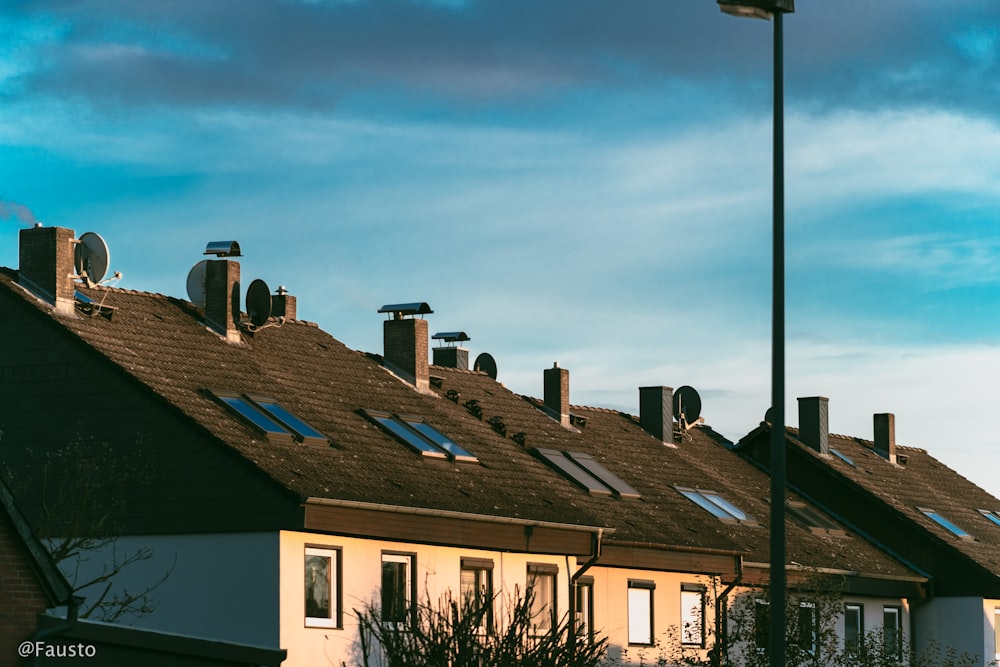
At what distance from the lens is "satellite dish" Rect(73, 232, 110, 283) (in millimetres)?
33188

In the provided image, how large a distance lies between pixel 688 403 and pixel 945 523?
28.5 feet

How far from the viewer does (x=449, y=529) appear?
32.1 meters

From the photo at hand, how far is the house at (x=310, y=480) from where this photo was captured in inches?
1149

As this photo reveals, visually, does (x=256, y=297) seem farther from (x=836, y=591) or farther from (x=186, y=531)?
(x=836, y=591)

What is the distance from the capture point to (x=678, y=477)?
45.0 metres

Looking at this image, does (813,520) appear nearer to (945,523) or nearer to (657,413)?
(657,413)

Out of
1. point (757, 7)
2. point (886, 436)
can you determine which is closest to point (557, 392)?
point (886, 436)

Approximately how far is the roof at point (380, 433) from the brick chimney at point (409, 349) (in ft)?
1.21

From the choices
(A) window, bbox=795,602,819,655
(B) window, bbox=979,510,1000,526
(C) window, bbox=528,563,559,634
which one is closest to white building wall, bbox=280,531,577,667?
(C) window, bbox=528,563,559,634

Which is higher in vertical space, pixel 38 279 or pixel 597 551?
pixel 38 279

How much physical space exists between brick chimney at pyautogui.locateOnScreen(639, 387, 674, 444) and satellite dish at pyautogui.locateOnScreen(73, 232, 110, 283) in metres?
20.6

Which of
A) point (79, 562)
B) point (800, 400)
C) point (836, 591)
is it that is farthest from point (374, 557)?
point (800, 400)

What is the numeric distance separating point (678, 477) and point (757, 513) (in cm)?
245

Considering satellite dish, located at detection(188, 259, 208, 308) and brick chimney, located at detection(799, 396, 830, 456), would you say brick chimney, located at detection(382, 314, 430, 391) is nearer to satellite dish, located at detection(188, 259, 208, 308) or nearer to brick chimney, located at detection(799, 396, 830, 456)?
satellite dish, located at detection(188, 259, 208, 308)
